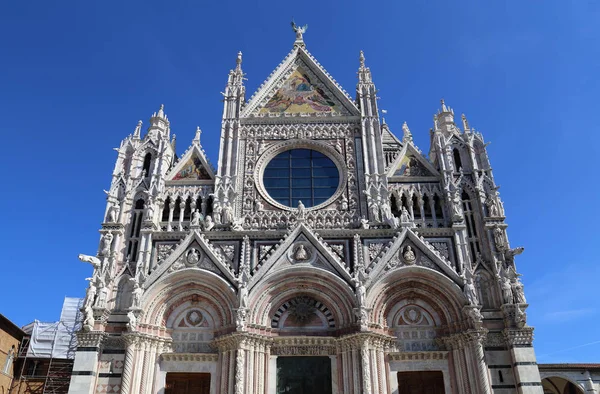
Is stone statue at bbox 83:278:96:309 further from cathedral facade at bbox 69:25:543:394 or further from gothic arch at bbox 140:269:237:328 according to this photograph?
gothic arch at bbox 140:269:237:328

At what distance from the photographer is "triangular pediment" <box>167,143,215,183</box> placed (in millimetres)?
18953

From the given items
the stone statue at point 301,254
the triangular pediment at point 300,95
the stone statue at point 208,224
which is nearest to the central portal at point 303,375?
the stone statue at point 301,254

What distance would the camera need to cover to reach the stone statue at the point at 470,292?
15.3m

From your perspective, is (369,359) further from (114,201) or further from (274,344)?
(114,201)

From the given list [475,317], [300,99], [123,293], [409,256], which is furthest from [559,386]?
[123,293]

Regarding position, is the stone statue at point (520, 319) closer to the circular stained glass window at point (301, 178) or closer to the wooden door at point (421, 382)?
the wooden door at point (421, 382)

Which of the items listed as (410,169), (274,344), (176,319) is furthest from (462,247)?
(176,319)

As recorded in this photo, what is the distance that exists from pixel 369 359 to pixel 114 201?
10.4m

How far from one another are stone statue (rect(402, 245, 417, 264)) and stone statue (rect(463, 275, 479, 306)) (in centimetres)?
180

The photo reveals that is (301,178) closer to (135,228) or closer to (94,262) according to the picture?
(135,228)

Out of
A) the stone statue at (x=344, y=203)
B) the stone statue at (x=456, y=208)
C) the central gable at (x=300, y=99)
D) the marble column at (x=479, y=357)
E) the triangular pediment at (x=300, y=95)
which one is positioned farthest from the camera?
the central gable at (x=300, y=99)

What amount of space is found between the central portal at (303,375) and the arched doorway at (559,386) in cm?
1644

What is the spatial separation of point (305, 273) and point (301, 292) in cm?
67

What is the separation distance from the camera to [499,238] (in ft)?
54.7
